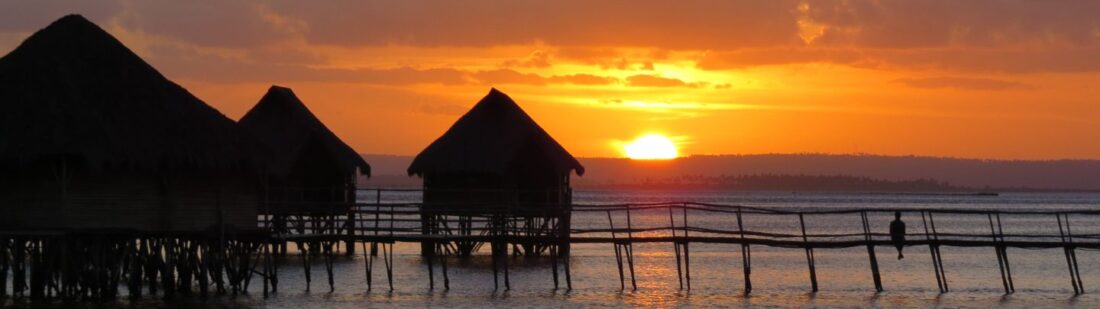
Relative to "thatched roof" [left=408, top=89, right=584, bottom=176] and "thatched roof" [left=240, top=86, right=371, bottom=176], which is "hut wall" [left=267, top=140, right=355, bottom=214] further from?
"thatched roof" [left=408, top=89, right=584, bottom=176]

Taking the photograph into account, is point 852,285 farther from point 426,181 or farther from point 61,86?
point 61,86

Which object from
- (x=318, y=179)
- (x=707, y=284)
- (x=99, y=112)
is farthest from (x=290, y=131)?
(x=99, y=112)

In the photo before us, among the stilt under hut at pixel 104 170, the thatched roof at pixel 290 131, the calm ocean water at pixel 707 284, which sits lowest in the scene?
the calm ocean water at pixel 707 284

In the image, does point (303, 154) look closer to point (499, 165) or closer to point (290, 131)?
point (290, 131)

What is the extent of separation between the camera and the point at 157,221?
32875 millimetres

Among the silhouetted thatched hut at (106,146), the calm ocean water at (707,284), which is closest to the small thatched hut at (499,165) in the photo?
the calm ocean water at (707,284)

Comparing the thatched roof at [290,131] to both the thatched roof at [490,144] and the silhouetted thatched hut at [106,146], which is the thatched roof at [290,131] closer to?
the thatched roof at [490,144]

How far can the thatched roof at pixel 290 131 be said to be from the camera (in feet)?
163

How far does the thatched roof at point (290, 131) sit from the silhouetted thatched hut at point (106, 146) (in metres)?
13.7

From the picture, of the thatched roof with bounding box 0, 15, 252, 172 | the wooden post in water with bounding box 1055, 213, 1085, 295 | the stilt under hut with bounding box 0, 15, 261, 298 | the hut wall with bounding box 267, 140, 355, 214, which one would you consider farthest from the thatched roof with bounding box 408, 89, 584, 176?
the wooden post in water with bounding box 1055, 213, 1085, 295

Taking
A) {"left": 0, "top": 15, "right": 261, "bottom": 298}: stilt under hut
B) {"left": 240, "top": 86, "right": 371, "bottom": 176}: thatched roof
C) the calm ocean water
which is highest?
{"left": 240, "top": 86, "right": 371, "bottom": 176}: thatched roof

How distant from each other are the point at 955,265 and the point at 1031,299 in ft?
45.9

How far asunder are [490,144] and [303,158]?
5.59 meters

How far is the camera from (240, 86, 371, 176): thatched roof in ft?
163
